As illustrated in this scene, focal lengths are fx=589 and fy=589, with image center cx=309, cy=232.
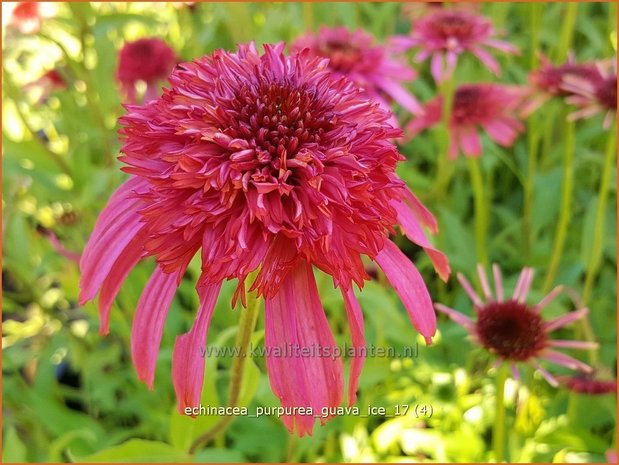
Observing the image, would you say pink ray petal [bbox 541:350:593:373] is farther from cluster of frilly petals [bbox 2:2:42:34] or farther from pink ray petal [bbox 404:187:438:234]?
cluster of frilly petals [bbox 2:2:42:34]

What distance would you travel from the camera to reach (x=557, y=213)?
1129 mm

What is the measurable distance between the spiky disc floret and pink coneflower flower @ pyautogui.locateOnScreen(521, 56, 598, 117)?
1.70 ft

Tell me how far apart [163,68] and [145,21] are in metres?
0.20

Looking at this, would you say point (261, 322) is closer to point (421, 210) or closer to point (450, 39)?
point (421, 210)

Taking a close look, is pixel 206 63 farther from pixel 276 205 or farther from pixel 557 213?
pixel 557 213

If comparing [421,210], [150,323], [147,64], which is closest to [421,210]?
[421,210]

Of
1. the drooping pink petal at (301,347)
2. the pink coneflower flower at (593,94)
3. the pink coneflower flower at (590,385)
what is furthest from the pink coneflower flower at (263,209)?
the pink coneflower flower at (593,94)

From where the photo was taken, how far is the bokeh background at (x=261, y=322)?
0.69 metres

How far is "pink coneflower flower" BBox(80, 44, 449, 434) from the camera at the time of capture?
1.25ft

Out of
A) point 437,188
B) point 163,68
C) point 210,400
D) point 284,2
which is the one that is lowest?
point 210,400

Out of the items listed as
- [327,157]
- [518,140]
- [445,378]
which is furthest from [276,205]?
[518,140]

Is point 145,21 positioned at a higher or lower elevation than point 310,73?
higher

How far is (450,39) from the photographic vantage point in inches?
36.9

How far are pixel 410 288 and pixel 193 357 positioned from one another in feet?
0.55
